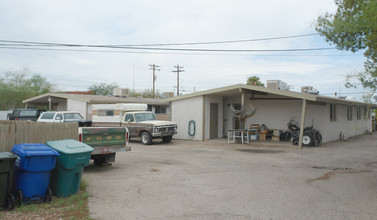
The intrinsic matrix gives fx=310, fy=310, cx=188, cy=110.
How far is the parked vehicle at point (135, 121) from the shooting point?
16.5 m

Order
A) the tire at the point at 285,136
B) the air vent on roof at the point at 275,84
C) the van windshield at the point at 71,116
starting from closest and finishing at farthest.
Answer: the tire at the point at 285,136 → the van windshield at the point at 71,116 → the air vent on roof at the point at 275,84

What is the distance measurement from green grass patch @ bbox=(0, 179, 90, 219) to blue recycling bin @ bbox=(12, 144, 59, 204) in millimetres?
165

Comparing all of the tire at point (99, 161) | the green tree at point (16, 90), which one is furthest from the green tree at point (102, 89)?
the tire at point (99, 161)

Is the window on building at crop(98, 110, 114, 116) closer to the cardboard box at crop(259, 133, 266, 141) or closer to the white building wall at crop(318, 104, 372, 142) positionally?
the cardboard box at crop(259, 133, 266, 141)

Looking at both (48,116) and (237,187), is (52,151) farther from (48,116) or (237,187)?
(48,116)

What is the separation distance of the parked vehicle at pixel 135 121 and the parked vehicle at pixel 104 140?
21.0 ft

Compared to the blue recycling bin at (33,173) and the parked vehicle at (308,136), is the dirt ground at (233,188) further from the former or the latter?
the parked vehicle at (308,136)

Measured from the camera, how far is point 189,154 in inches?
515

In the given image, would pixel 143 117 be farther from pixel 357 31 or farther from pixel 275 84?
pixel 357 31

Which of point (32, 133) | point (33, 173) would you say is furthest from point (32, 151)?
point (32, 133)

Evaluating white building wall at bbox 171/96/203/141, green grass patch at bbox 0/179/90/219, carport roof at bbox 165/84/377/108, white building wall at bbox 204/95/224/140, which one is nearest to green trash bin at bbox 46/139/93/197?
green grass patch at bbox 0/179/90/219

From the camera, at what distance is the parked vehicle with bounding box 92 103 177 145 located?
1646cm

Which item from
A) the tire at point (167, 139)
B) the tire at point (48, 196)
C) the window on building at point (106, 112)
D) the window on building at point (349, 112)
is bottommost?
the tire at point (48, 196)

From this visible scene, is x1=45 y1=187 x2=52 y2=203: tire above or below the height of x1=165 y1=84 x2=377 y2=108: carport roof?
below
